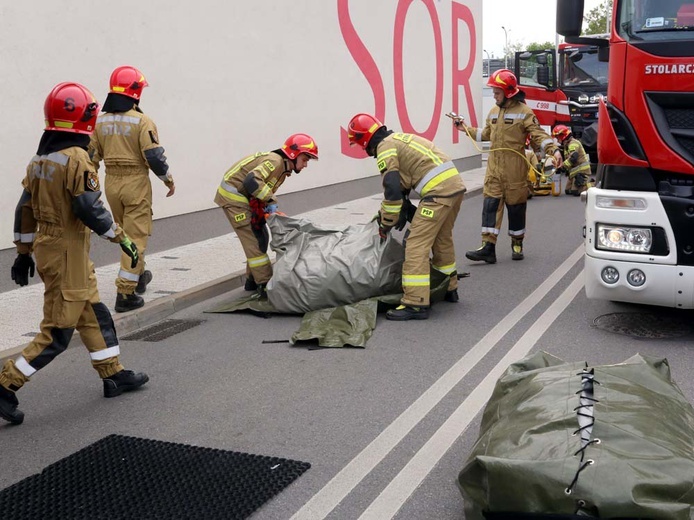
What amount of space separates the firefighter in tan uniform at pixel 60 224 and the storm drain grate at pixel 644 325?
153 inches

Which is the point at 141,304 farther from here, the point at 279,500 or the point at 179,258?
the point at 279,500

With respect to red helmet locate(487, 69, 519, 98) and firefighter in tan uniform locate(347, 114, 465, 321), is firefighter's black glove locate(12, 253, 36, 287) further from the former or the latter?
red helmet locate(487, 69, 519, 98)

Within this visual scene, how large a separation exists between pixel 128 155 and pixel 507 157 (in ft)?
13.9

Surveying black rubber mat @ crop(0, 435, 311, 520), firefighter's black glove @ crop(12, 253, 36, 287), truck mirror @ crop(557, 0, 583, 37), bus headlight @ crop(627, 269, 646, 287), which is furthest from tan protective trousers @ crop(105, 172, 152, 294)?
bus headlight @ crop(627, 269, 646, 287)

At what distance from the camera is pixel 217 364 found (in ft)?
20.9

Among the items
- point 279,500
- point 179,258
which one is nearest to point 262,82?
point 179,258

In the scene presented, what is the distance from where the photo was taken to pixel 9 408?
518 centimetres

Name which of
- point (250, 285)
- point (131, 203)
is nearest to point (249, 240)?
point (250, 285)

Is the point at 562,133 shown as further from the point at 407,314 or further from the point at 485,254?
the point at 407,314

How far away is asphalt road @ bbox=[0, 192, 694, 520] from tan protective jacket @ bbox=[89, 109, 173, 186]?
1.45 metres

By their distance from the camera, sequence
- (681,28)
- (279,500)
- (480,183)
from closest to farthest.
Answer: (279,500), (681,28), (480,183)

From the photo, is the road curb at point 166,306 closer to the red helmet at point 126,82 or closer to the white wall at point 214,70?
the red helmet at point 126,82

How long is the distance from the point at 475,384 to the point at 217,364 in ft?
6.31

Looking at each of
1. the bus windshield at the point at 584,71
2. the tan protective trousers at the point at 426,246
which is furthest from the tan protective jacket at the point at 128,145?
the bus windshield at the point at 584,71
